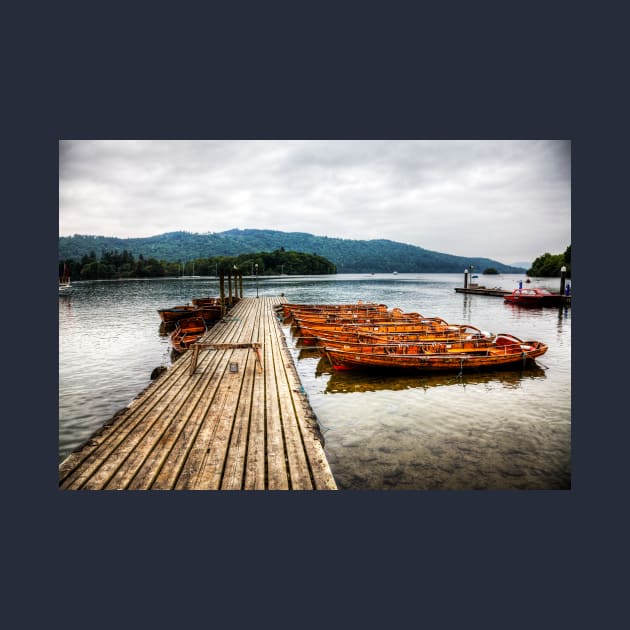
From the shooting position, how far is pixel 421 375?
1387 cm

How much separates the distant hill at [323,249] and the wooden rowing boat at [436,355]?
36289 millimetres

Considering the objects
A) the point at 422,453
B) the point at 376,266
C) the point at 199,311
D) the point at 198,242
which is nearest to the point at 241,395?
the point at 422,453

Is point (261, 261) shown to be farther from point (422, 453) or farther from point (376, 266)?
point (422, 453)

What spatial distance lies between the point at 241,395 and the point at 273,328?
1082 cm

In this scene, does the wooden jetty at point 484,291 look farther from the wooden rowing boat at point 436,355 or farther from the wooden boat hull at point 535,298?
the wooden rowing boat at point 436,355

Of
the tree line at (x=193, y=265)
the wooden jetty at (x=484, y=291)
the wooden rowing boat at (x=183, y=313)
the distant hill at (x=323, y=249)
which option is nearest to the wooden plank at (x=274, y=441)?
the tree line at (x=193, y=265)

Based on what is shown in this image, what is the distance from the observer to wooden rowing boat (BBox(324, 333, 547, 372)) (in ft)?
44.3

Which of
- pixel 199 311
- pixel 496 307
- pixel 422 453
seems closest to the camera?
pixel 422 453

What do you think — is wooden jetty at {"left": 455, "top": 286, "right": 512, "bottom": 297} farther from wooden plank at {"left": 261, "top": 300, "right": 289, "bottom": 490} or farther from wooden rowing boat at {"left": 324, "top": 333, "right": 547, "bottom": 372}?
wooden plank at {"left": 261, "top": 300, "right": 289, "bottom": 490}

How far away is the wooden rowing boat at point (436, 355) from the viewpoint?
44.3 ft

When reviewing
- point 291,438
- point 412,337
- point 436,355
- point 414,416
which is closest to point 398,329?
point 412,337

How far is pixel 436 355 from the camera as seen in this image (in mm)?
13648

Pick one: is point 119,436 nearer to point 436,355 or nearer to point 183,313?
point 436,355

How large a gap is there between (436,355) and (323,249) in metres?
121
